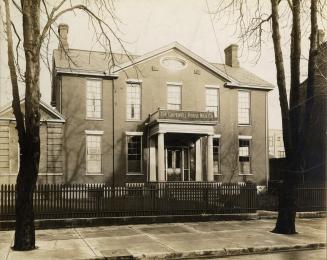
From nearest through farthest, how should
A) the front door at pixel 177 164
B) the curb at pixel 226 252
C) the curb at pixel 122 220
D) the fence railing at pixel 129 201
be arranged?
the curb at pixel 226 252 < the curb at pixel 122 220 < the fence railing at pixel 129 201 < the front door at pixel 177 164

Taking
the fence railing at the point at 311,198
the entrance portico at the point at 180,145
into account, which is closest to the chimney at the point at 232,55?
the entrance portico at the point at 180,145

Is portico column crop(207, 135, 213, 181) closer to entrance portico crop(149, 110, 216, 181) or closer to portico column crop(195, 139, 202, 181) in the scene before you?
entrance portico crop(149, 110, 216, 181)

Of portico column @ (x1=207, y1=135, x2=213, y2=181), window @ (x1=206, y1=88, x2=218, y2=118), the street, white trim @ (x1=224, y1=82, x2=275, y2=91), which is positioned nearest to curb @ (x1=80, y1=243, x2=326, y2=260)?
the street

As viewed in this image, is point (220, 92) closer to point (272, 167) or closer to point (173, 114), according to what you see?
point (173, 114)

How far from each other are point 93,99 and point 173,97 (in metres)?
5.12

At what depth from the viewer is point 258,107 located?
28344 mm

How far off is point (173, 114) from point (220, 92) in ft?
16.8

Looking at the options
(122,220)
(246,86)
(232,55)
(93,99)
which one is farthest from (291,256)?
(232,55)

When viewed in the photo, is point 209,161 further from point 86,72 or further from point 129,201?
point 129,201

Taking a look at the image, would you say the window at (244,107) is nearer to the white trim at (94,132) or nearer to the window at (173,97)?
the window at (173,97)

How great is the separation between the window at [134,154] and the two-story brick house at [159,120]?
0.20ft

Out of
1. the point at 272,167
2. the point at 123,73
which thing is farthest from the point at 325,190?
the point at 272,167

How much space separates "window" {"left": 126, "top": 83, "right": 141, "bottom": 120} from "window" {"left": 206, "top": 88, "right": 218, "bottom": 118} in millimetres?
4723

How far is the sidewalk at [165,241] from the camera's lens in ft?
30.5
